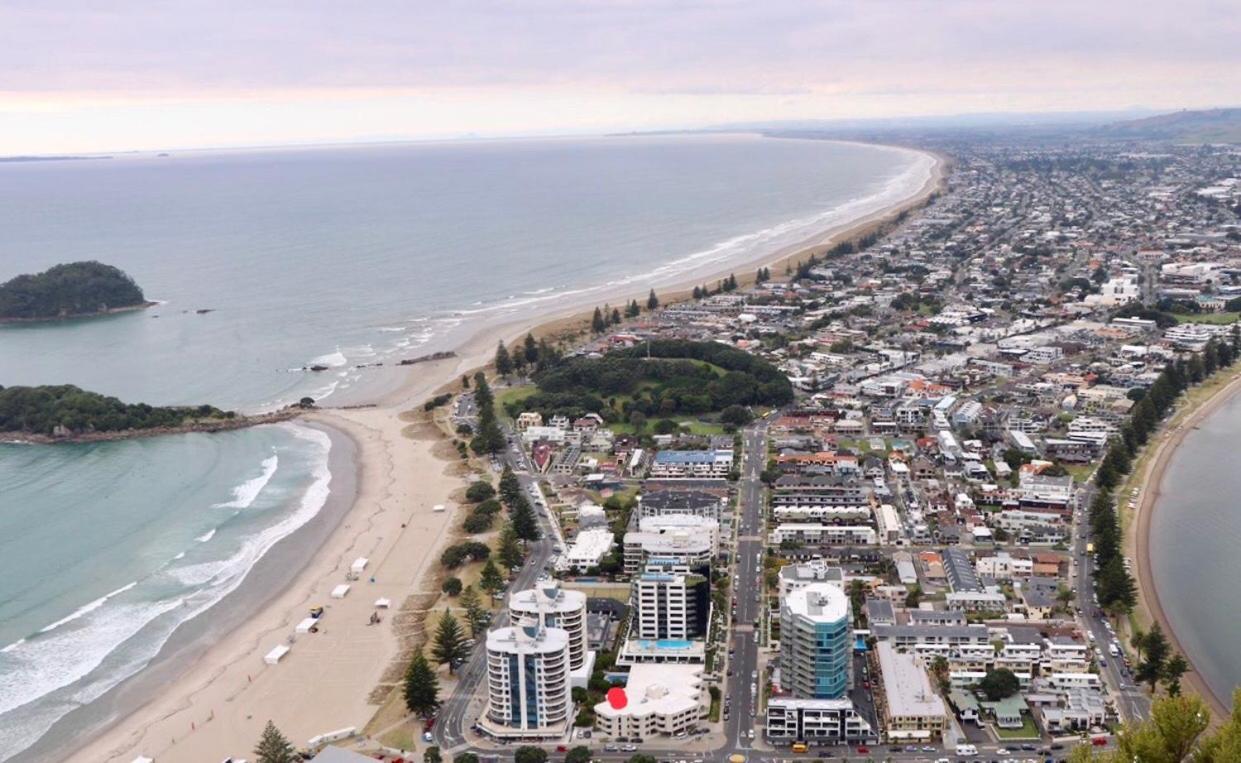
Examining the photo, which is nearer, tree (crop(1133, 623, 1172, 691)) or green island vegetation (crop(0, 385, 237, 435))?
tree (crop(1133, 623, 1172, 691))

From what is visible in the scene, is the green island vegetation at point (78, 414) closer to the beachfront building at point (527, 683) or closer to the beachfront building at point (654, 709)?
the beachfront building at point (527, 683)

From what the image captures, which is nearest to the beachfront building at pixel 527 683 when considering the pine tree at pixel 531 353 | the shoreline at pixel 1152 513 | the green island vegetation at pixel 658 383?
the shoreline at pixel 1152 513

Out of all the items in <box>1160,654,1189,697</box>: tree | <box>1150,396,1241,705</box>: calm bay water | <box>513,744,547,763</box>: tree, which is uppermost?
<box>1160,654,1189,697</box>: tree

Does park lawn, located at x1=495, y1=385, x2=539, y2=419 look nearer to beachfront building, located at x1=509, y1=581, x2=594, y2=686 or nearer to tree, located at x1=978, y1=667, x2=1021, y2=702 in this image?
beachfront building, located at x1=509, y1=581, x2=594, y2=686

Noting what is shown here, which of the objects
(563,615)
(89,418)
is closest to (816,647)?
(563,615)

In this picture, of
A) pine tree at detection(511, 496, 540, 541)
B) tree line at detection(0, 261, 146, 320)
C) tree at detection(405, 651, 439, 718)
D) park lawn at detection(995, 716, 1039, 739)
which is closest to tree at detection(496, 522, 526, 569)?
pine tree at detection(511, 496, 540, 541)

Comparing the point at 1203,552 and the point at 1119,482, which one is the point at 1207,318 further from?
the point at 1203,552
